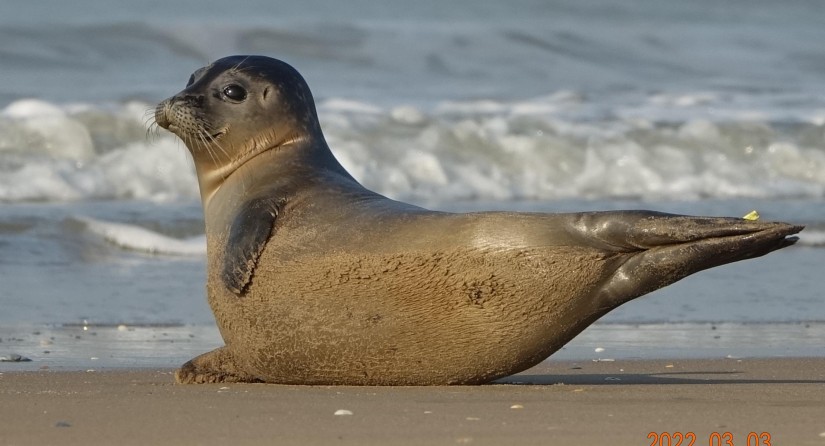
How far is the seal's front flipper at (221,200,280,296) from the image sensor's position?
16.9ft

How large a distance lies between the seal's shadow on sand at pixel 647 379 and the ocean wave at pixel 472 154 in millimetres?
7317

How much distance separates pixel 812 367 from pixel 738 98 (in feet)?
45.8

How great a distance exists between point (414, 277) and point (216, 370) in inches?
34.6

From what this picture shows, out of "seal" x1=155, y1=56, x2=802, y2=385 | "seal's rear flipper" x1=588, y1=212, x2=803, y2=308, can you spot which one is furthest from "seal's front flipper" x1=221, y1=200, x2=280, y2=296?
"seal's rear flipper" x1=588, y1=212, x2=803, y2=308

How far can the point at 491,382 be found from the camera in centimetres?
527

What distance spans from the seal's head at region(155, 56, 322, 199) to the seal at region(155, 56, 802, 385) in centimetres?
27

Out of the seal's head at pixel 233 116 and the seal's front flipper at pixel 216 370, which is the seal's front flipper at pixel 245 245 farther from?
the seal's head at pixel 233 116

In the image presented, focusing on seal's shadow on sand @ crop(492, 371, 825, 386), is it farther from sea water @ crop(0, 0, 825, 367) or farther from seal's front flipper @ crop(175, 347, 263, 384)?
seal's front flipper @ crop(175, 347, 263, 384)

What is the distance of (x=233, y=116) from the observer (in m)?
5.73

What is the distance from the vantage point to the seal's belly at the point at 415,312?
4.89 m

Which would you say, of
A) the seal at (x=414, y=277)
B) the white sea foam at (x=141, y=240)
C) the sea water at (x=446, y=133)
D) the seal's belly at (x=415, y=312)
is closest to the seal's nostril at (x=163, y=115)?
the sea water at (x=446, y=133)

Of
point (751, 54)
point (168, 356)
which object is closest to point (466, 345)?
point (168, 356)

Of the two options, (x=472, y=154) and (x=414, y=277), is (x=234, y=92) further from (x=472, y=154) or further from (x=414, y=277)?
(x=472, y=154)

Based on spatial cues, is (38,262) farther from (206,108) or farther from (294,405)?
(294,405)
